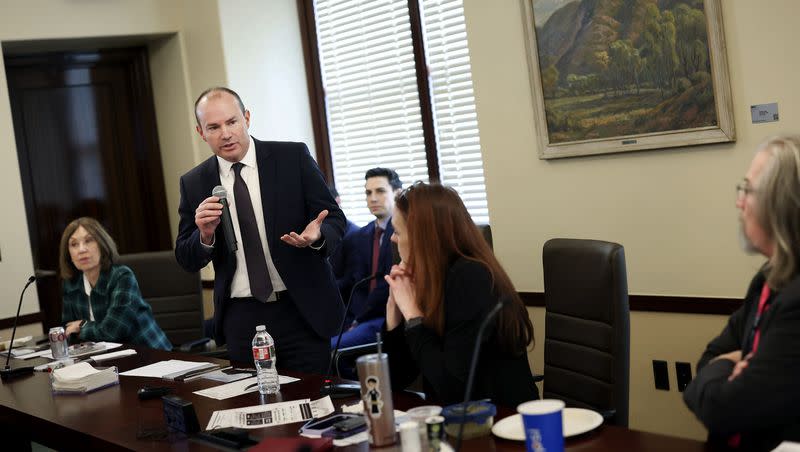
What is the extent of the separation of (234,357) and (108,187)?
341cm

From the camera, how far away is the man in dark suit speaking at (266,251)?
3.27 m

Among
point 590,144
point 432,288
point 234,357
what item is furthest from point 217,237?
point 590,144

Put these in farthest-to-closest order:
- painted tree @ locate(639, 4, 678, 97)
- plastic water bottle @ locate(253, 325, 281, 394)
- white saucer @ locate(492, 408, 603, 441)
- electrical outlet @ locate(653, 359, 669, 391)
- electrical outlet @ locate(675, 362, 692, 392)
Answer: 1. electrical outlet @ locate(653, 359, 669, 391)
2. electrical outlet @ locate(675, 362, 692, 392)
3. painted tree @ locate(639, 4, 678, 97)
4. plastic water bottle @ locate(253, 325, 281, 394)
5. white saucer @ locate(492, 408, 603, 441)

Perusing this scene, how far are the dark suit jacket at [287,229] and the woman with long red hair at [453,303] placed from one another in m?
0.68

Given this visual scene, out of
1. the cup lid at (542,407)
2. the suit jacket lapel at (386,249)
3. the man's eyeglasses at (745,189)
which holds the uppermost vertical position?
the man's eyeglasses at (745,189)

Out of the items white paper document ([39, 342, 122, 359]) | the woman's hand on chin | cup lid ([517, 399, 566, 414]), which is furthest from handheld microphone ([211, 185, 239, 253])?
cup lid ([517, 399, 566, 414])

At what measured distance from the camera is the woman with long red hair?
8.34 ft

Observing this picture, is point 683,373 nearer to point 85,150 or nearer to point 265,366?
point 265,366

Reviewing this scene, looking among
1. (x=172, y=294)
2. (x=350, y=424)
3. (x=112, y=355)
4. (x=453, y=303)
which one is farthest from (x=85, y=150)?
(x=350, y=424)

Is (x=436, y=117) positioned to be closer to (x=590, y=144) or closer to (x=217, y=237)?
(x=590, y=144)

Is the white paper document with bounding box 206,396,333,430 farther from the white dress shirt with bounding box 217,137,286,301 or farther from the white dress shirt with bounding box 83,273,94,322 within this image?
the white dress shirt with bounding box 83,273,94,322

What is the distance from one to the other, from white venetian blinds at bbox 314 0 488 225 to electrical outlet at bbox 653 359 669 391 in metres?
1.45

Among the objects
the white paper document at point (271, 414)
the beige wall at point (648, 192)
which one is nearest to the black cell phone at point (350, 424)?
the white paper document at point (271, 414)

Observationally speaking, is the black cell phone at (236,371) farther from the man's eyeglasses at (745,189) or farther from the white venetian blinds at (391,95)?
the white venetian blinds at (391,95)
